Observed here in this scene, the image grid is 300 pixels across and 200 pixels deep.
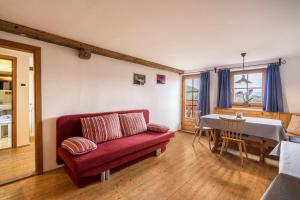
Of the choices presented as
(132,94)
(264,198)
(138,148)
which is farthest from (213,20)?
(132,94)

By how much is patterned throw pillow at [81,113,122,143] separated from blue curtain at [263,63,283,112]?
3.53 m

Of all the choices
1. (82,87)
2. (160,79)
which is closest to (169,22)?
(82,87)

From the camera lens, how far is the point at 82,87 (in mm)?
2814

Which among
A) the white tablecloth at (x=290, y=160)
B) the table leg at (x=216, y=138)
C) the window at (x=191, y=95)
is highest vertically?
the window at (x=191, y=95)

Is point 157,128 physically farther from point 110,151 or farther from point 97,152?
point 97,152

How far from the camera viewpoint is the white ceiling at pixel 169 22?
1592mm

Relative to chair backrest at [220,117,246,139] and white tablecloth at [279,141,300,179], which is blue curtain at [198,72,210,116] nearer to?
chair backrest at [220,117,246,139]

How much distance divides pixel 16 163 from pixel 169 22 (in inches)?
133

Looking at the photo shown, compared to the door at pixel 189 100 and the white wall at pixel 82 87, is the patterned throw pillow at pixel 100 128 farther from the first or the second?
the door at pixel 189 100

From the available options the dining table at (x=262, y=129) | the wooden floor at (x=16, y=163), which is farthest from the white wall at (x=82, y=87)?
the dining table at (x=262, y=129)

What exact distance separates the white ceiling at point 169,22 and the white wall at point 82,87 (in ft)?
1.20

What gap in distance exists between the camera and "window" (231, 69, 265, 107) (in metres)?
3.93

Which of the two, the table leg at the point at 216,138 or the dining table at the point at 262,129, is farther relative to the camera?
the table leg at the point at 216,138

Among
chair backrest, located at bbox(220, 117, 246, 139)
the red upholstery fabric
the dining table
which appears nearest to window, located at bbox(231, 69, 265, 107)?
the dining table
